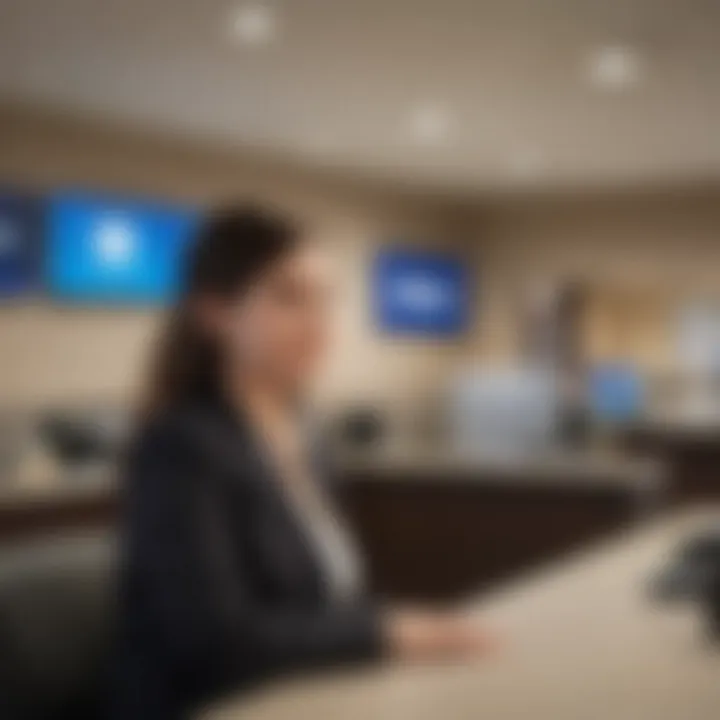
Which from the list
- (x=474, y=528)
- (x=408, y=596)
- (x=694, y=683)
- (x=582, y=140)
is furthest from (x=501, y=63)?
(x=474, y=528)

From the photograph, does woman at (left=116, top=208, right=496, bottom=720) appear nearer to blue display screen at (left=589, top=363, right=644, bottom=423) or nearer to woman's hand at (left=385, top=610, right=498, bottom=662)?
woman's hand at (left=385, top=610, right=498, bottom=662)

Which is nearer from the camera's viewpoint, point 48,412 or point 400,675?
point 400,675

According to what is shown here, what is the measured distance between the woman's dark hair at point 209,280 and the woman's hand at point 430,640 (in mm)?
157

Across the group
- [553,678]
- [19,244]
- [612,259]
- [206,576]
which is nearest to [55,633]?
[206,576]

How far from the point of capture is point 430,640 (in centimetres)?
64

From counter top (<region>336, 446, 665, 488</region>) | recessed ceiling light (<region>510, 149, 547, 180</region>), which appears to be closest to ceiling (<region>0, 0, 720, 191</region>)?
recessed ceiling light (<region>510, 149, 547, 180</region>)

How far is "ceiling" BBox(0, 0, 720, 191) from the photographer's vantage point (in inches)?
34.3

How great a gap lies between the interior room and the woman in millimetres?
15

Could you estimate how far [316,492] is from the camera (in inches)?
26.7

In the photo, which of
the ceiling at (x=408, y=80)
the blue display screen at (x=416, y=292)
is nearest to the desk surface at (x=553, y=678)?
the blue display screen at (x=416, y=292)

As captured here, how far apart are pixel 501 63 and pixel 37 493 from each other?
73 cm

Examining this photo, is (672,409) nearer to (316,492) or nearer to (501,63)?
(501,63)

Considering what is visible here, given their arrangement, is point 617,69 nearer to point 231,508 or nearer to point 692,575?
point 692,575

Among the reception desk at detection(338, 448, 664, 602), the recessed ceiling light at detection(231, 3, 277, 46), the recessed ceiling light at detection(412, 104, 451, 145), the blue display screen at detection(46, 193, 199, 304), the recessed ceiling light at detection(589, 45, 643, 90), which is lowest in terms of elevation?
the reception desk at detection(338, 448, 664, 602)
